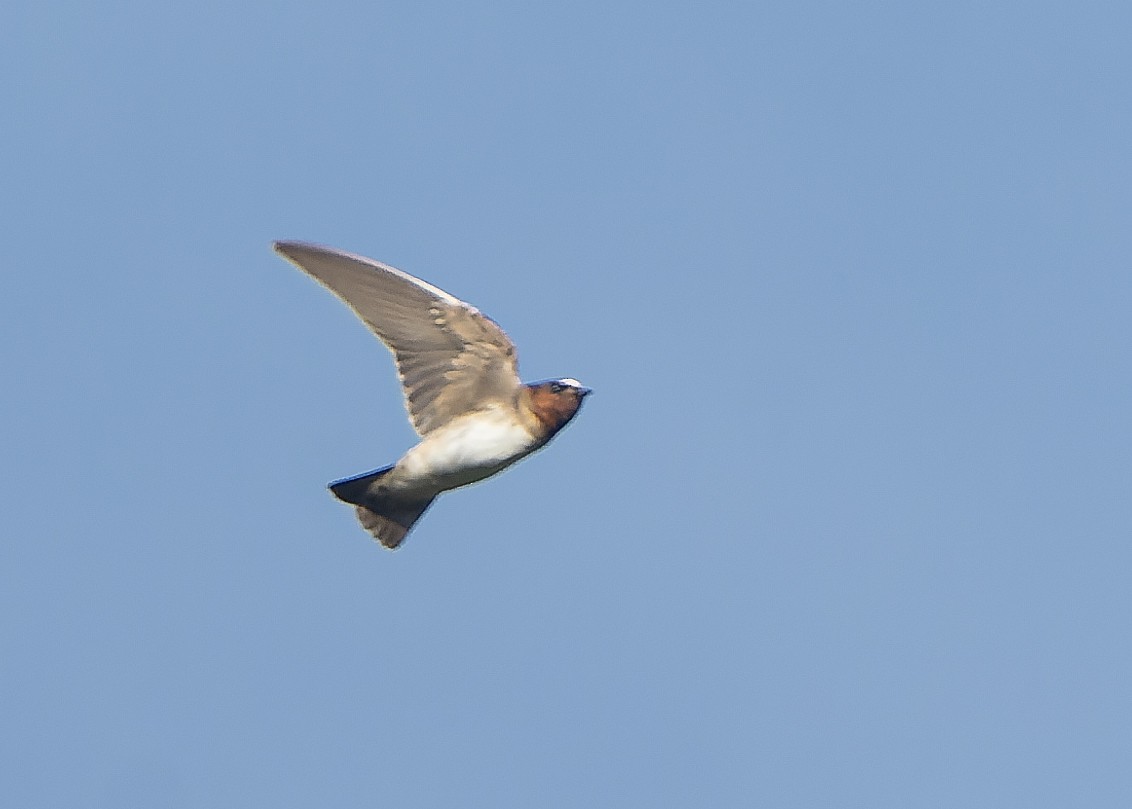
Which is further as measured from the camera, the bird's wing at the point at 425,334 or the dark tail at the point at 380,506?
the dark tail at the point at 380,506

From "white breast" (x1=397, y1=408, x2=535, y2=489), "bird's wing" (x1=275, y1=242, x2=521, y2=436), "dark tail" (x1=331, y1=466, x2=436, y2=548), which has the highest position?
"bird's wing" (x1=275, y1=242, x2=521, y2=436)

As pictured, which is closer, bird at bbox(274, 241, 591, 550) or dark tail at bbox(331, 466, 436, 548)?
bird at bbox(274, 241, 591, 550)

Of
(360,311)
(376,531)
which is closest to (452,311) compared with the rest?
(360,311)

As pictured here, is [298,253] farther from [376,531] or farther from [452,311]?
[376,531]

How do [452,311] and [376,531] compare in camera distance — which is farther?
[376,531]

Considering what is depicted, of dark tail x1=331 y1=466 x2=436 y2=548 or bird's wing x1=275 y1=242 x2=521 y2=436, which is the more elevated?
bird's wing x1=275 y1=242 x2=521 y2=436

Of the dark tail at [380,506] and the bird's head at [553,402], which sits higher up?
the bird's head at [553,402]
